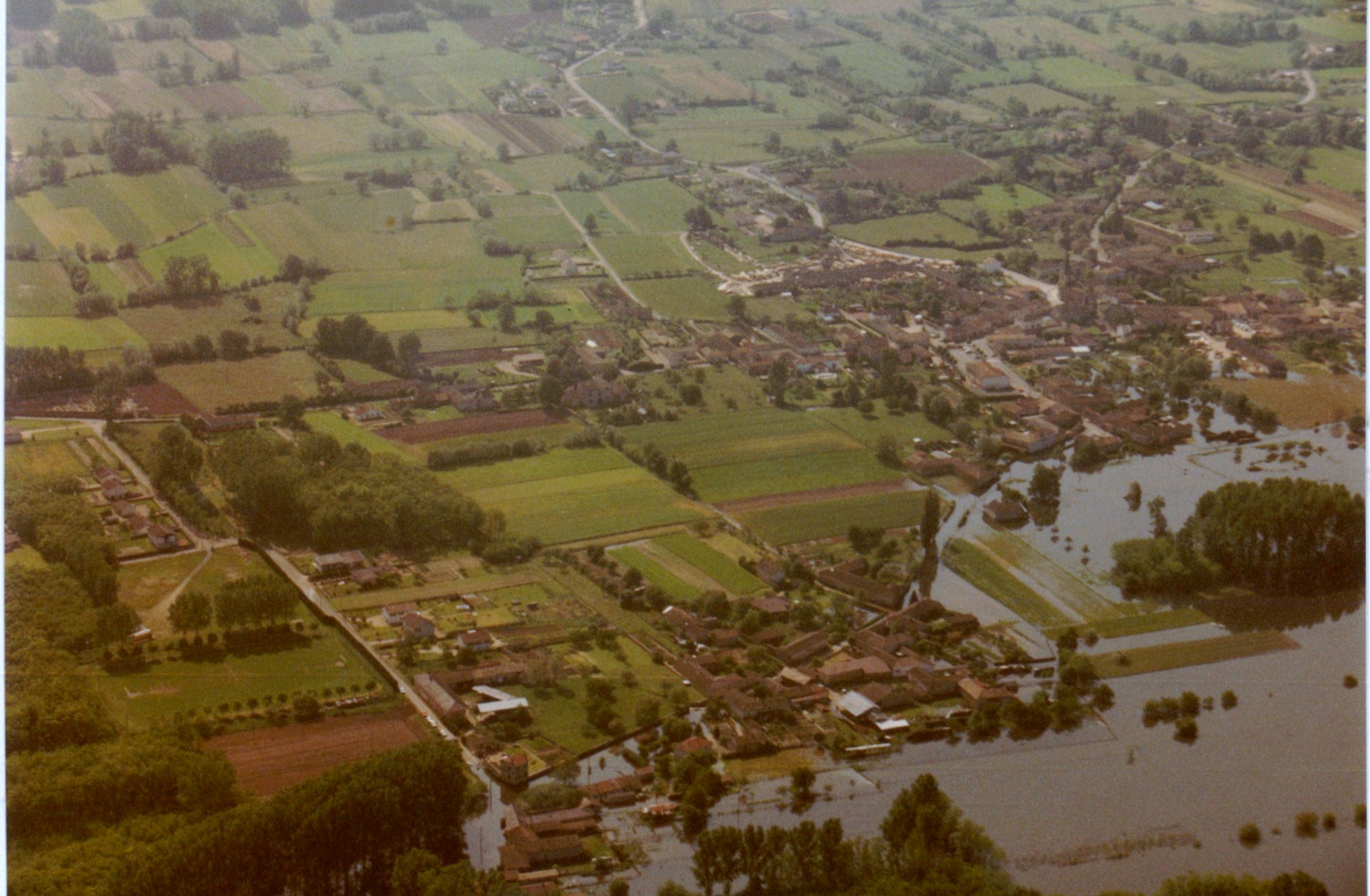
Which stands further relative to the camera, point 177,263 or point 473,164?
point 473,164

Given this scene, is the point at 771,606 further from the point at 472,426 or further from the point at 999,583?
the point at 472,426

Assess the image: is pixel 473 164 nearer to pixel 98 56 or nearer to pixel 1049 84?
pixel 98 56

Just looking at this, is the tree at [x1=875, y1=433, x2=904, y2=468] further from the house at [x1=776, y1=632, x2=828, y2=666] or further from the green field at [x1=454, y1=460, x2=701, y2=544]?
the house at [x1=776, y1=632, x2=828, y2=666]

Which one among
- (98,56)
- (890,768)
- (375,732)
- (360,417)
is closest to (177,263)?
(360,417)

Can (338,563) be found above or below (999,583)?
above

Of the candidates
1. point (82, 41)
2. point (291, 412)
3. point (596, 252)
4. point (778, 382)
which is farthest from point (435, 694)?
point (82, 41)

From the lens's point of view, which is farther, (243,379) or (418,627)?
(243,379)

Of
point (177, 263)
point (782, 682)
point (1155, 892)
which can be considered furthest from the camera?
point (177, 263)
